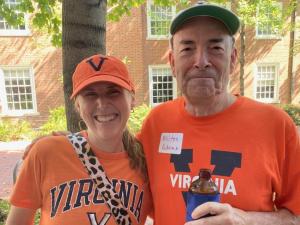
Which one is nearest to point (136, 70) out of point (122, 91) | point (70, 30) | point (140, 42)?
point (140, 42)

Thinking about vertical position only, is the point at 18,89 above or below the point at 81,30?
below

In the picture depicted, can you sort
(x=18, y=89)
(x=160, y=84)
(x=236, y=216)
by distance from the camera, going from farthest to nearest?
1. (x=160, y=84)
2. (x=18, y=89)
3. (x=236, y=216)

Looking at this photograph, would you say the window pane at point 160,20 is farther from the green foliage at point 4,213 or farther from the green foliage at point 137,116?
the green foliage at point 4,213

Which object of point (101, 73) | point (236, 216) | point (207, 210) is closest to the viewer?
point (207, 210)

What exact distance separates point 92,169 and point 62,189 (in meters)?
0.21

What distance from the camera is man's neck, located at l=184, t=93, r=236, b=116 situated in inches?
77.6

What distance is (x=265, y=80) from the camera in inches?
650

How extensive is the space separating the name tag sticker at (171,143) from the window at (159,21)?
1287 cm

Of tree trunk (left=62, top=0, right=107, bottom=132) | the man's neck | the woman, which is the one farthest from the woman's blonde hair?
tree trunk (left=62, top=0, right=107, bottom=132)

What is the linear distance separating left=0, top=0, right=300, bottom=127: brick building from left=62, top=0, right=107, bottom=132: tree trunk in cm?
1094

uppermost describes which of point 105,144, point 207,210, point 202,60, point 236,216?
point 202,60

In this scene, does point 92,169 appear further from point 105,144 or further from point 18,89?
point 18,89

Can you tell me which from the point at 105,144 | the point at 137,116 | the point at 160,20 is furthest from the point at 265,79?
the point at 105,144

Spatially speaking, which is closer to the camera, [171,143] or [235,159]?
[235,159]
